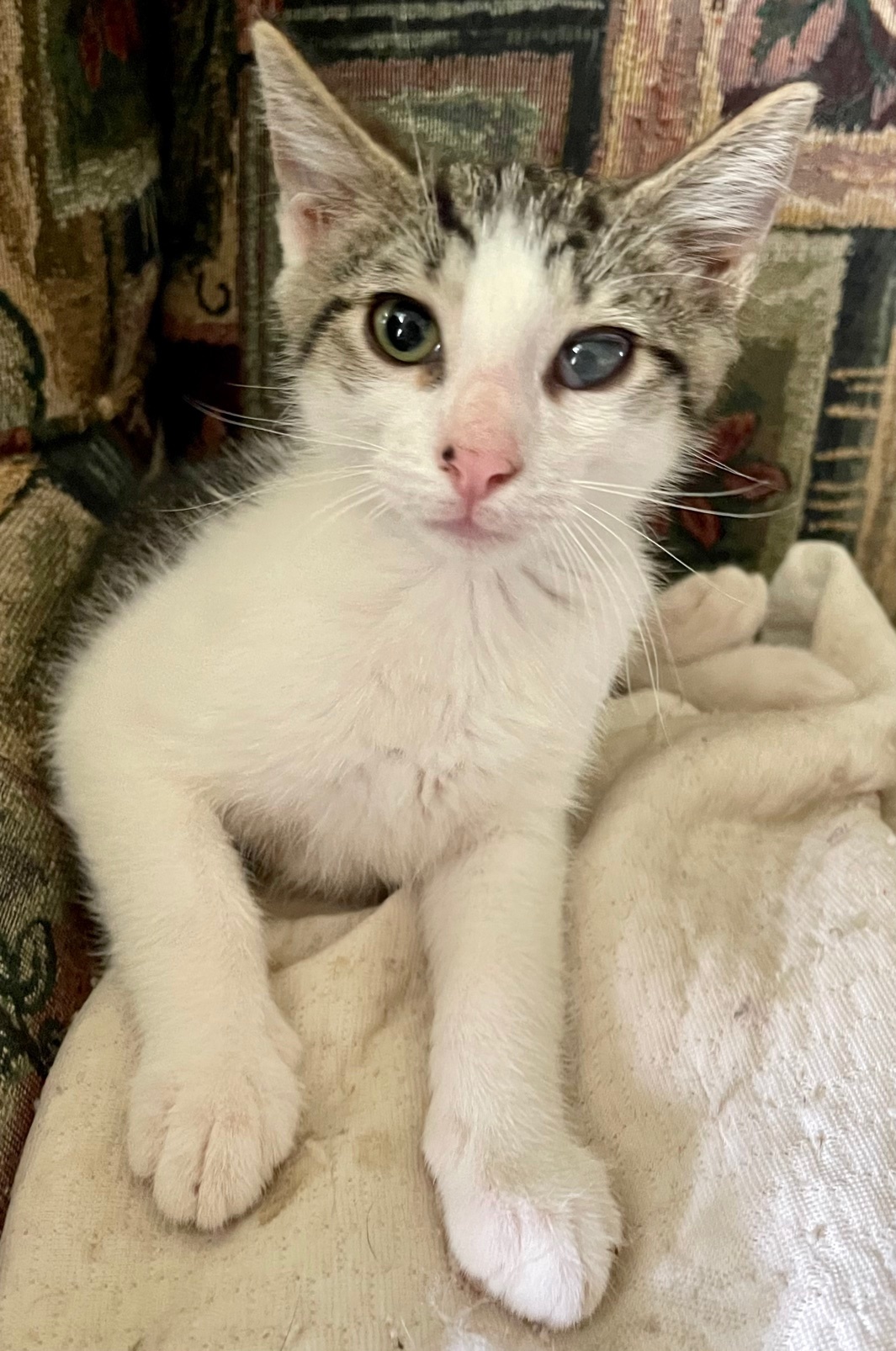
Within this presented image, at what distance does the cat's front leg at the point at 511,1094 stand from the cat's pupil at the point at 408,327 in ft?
1.62

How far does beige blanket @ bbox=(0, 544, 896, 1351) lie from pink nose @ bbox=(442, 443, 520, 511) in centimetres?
47

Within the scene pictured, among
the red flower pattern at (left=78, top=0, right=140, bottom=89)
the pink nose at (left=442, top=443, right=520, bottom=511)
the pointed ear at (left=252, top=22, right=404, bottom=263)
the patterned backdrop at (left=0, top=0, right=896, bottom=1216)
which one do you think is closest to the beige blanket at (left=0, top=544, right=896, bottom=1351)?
the patterned backdrop at (left=0, top=0, right=896, bottom=1216)

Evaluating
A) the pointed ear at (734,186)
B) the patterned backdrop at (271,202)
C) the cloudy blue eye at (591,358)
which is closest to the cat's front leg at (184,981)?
the patterned backdrop at (271,202)

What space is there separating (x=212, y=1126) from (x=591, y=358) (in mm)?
698

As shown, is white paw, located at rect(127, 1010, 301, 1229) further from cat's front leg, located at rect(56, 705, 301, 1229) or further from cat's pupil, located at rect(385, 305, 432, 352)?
cat's pupil, located at rect(385, 305, 432, 352)

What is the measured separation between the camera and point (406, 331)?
876 mm

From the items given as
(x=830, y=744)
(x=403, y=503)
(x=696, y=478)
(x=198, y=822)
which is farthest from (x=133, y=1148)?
(x=696, y=478)

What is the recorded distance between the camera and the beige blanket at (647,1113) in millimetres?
729

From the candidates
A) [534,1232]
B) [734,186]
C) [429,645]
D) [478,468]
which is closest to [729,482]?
[734,186]

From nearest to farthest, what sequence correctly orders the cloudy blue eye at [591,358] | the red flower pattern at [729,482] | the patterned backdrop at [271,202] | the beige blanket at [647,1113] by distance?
the beige blanket at [647,1113]
the cloudy blue eye at [591,358]
the patterned backdrop at [271,202]
the red flower pattern at [729,482]

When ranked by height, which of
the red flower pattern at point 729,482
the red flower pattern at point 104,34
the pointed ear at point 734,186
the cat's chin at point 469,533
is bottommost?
the red flower pattern at point 729,482

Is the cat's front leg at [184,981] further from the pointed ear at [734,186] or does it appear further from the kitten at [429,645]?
the pointed ear at [734,186]

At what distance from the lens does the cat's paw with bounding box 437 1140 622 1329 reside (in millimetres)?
734

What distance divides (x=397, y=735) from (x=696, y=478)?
804mm
